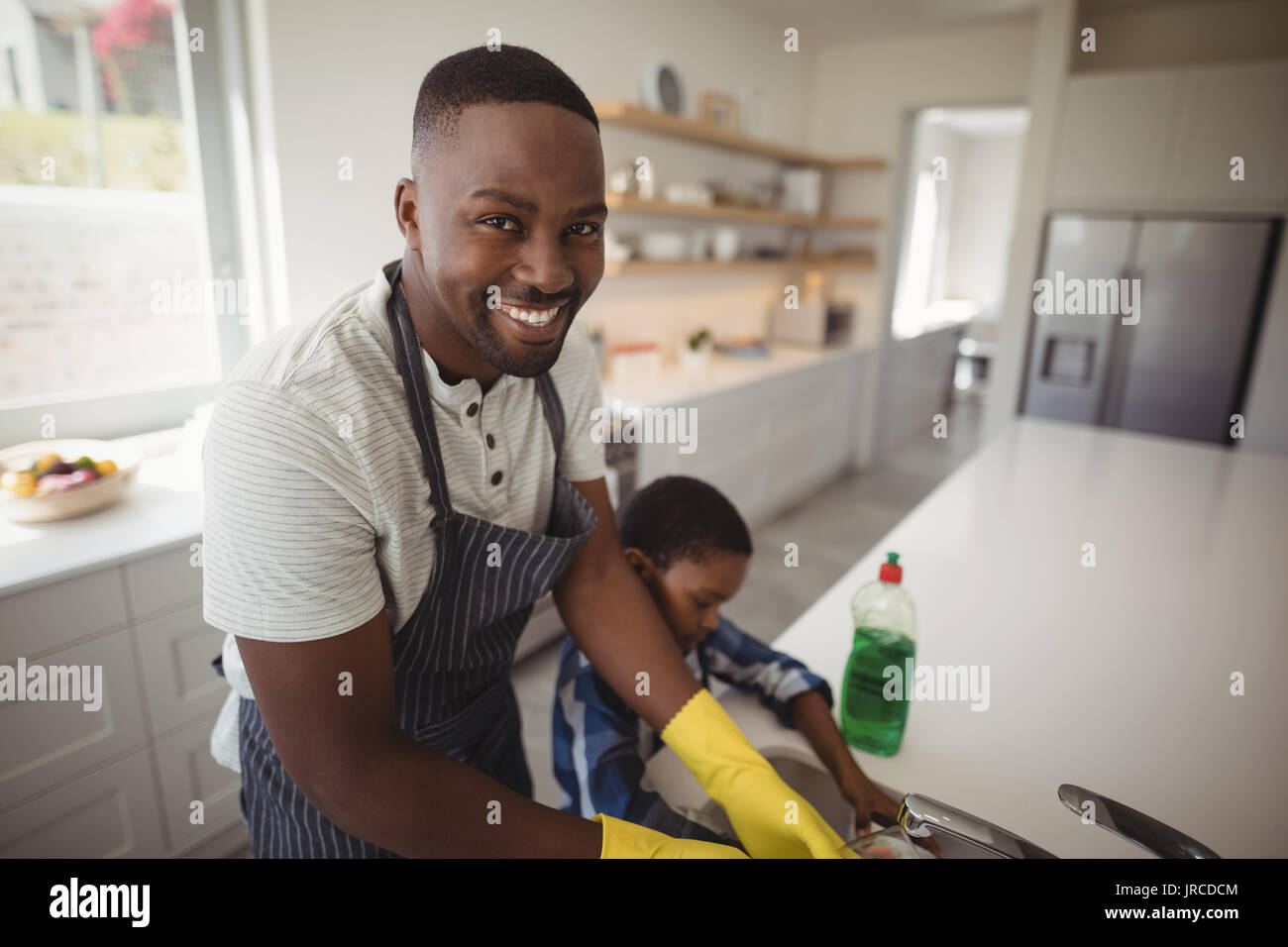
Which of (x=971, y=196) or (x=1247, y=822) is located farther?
(x=971, y=196)

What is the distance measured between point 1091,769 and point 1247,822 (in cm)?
16

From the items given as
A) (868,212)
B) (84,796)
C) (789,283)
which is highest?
(868,212)

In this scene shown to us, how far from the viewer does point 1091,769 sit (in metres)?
0.96

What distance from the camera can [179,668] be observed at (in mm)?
1551

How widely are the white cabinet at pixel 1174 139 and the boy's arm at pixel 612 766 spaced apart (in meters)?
3.89

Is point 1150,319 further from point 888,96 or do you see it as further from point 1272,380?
point 888,96

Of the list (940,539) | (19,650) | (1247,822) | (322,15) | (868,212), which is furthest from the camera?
(868,212)

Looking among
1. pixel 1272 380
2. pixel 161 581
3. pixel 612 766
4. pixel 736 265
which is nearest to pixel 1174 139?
pixel 1272 380

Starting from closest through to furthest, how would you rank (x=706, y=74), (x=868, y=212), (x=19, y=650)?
(x=19, y=650) < (x=706, y=74) < (x=868, y=212)

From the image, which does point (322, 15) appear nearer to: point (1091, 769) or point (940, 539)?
point (940, 539)

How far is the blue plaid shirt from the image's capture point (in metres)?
0.89

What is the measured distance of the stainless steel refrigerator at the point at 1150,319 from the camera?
3.43 meters

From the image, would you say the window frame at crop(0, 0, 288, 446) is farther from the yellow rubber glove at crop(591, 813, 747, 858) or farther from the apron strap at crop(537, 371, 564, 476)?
the yellow rubber glove at crop(591, 813, 747, 858)

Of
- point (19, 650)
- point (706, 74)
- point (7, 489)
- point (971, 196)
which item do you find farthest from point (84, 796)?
point (971, 196)
